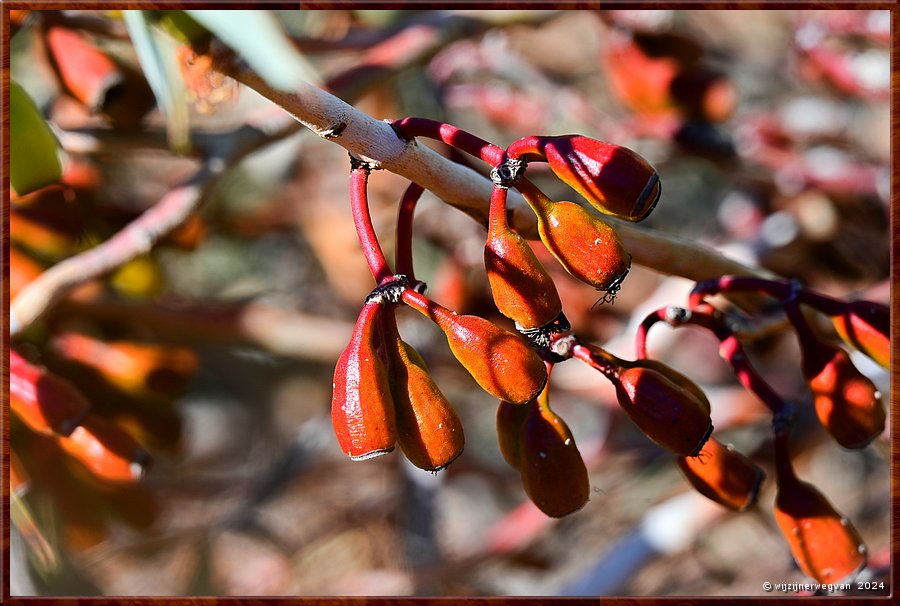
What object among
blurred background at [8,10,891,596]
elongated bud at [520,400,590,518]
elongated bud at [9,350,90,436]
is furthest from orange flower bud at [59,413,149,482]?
elongated bud at [520,400,590,518]

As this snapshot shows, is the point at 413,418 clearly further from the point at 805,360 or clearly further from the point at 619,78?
the point at 619,78

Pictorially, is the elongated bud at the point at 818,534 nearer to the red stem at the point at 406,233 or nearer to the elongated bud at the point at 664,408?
the elongated bud at the point at 664,408

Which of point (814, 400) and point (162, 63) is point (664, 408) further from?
point (162, 63)

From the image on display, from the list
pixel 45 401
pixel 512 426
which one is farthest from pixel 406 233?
pixel 45 401

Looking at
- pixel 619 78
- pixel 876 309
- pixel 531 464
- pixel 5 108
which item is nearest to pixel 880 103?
pixel 619 78

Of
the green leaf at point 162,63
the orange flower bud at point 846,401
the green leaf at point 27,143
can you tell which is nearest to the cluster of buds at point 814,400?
the orange flower bud at point 846,401
